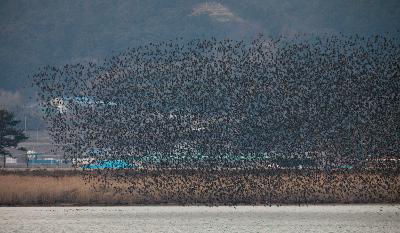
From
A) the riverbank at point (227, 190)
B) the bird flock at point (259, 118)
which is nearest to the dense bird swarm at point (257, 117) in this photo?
the bird flock at point (259, 118)

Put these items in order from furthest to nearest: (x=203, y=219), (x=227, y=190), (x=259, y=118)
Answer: (x=259, y=118) < (x=227, y=190) < (x=203, y=219)

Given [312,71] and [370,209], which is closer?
[370,209]

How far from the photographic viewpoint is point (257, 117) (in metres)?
23.6

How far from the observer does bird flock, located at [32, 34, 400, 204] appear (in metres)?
23.2

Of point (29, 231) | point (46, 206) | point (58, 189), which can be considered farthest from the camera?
point (58, 189)

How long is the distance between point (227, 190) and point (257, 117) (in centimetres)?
237

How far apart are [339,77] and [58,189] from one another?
9.38 m

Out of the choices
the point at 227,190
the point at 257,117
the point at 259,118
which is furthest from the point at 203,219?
the point at 259,118

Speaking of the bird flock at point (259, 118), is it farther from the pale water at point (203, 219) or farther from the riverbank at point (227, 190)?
the pale water at point (203, 219)

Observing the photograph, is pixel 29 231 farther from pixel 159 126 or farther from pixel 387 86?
pixel 387 86

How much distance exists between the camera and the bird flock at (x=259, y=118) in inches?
915

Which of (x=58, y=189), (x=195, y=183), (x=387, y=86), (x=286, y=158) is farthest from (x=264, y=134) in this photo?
(x=58, y=189)

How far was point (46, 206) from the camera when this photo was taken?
23.2 m

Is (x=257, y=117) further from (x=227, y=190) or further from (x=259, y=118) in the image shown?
(x=227, y=190)
